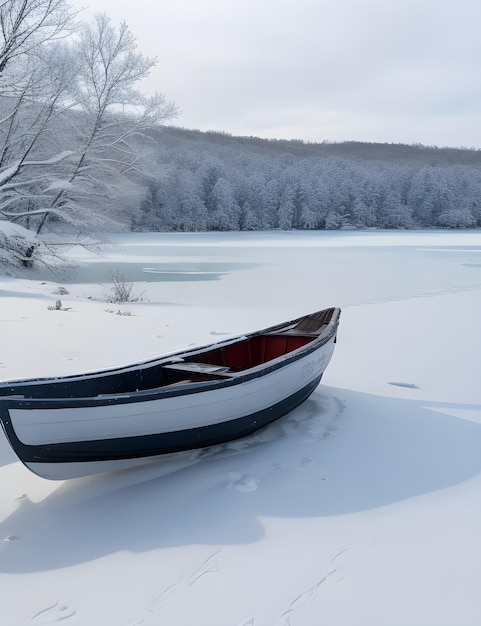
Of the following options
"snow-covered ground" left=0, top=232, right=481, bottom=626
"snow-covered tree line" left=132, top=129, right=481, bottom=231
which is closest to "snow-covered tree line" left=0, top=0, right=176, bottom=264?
"snow-covered ground" left=0, top=232, right=481, bottom=626

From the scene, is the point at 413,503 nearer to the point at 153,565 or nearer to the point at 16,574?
the point at 153,565

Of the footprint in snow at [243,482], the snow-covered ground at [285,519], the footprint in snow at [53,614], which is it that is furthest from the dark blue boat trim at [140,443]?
the footprint in snow at [53,614]

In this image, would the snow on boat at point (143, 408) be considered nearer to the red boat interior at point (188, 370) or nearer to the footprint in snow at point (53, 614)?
the red boat interior at point (188, 370)

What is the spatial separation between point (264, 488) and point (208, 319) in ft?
19.1

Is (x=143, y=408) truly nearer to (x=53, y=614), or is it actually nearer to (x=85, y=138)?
(x=53, y=614)

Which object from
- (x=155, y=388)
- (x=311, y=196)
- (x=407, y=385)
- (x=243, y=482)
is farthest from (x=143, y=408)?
(x=311, y=196)

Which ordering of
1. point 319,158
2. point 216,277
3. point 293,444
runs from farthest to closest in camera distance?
point 319,158 → point 216,277 → point 293,444

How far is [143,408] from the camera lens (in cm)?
354

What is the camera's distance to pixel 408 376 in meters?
6.19

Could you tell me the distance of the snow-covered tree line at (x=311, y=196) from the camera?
5700cm

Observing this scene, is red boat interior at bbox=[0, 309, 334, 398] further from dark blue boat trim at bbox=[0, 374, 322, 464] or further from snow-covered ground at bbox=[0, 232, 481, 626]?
snow-covered ground at bbox=[0, 232, 481, 626]

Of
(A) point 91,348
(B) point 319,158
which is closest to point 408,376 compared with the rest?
(A) point 91,348

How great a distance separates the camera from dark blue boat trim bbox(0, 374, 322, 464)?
10.6ft

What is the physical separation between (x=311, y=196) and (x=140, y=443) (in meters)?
61.6
